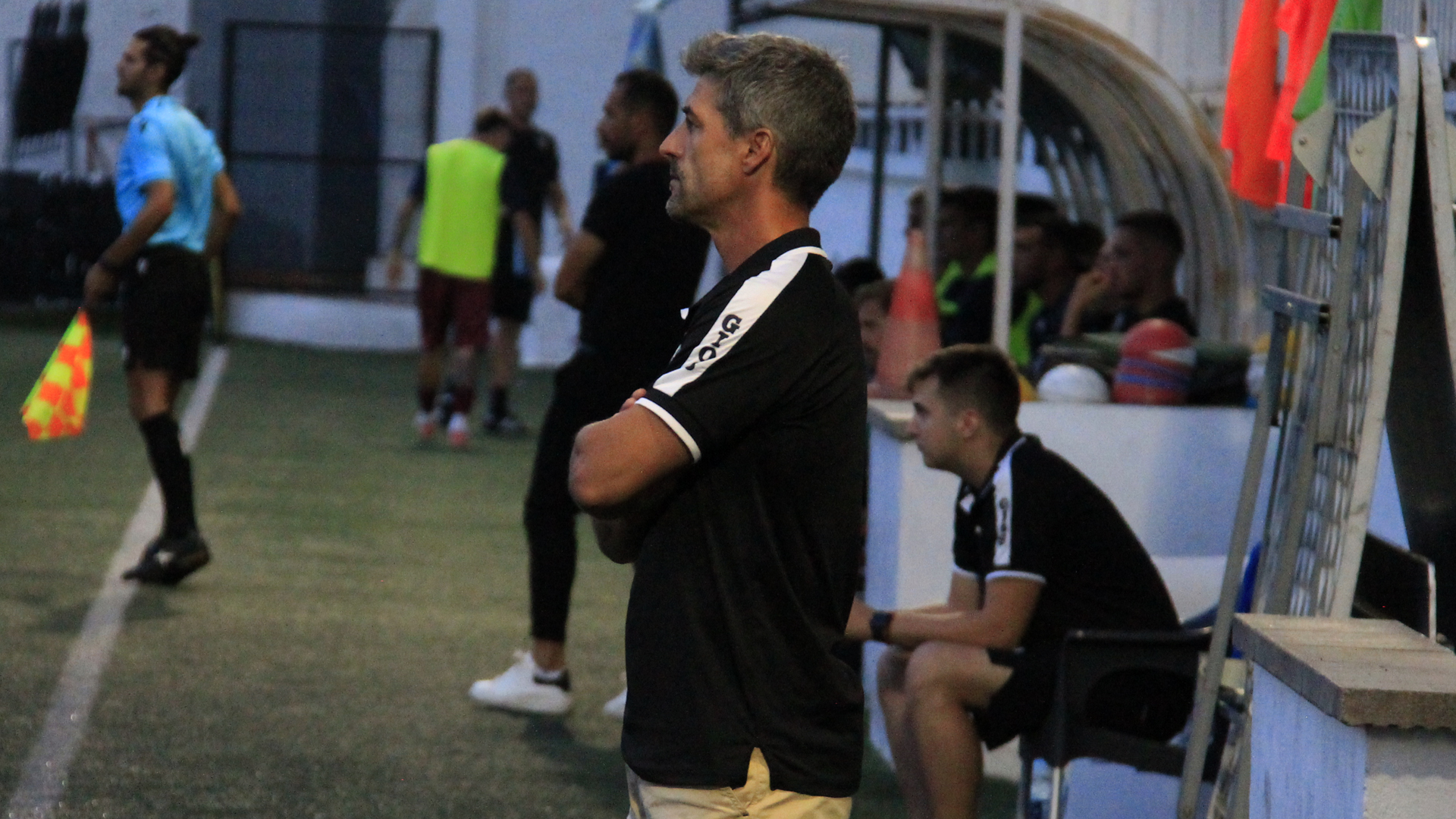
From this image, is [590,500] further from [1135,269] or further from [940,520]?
[1135,269]

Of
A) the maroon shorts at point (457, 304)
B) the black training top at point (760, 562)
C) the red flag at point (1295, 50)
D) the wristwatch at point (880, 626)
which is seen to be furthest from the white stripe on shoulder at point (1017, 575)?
the maroon shorts at point (457, 304)

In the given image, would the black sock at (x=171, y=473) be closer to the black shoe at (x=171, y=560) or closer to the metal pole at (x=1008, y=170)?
the black shoe at (x=171, y=560)

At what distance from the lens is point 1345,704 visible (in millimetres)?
2404

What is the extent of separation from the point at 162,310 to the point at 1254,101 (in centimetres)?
435

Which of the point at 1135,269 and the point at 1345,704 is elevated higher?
the point at 1135,269

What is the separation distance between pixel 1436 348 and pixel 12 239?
18.6 m

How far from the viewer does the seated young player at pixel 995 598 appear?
4.19m

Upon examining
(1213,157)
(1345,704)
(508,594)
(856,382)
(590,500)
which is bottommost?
(508,594)

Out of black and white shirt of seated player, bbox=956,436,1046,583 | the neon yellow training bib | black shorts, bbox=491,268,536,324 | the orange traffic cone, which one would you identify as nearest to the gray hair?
black and white shirt of seated player, bbox=956,436,1046,583

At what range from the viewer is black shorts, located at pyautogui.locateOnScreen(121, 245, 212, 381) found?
6.99m

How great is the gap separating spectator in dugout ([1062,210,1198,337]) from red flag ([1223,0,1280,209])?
7.11 feet

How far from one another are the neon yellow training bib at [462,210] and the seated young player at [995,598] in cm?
724

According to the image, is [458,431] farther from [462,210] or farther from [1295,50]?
[1295,50]

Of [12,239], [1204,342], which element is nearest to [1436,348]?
[1204,342]
